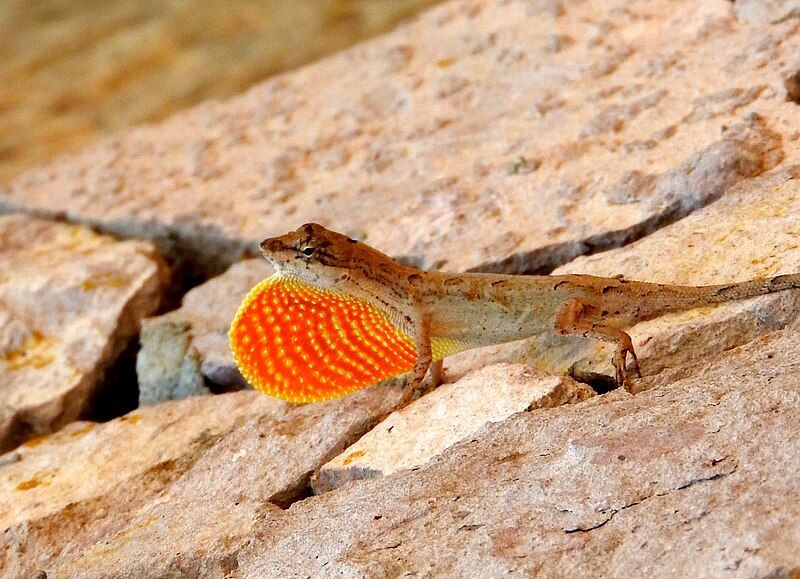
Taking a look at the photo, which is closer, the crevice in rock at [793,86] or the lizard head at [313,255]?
the lizard head at [313,255]

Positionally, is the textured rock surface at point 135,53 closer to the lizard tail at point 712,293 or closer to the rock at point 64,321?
the rock at point 64,321

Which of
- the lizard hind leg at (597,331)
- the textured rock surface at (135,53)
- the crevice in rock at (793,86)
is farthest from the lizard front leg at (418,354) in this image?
the textured rock surface at (135,53)

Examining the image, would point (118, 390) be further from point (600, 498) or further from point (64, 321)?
point (600, 498)

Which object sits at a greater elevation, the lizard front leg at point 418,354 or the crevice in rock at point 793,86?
the crevice in rock at point 793,86

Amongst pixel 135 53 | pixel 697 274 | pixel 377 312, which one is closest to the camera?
pixel 697 274

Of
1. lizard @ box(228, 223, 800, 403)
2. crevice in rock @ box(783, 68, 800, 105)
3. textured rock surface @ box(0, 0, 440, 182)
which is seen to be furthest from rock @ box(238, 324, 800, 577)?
textured rock surface @ box(0, 0, 440, 182)

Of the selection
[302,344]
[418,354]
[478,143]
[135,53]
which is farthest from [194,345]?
[135,53]

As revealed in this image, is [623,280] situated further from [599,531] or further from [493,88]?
[493,88]
